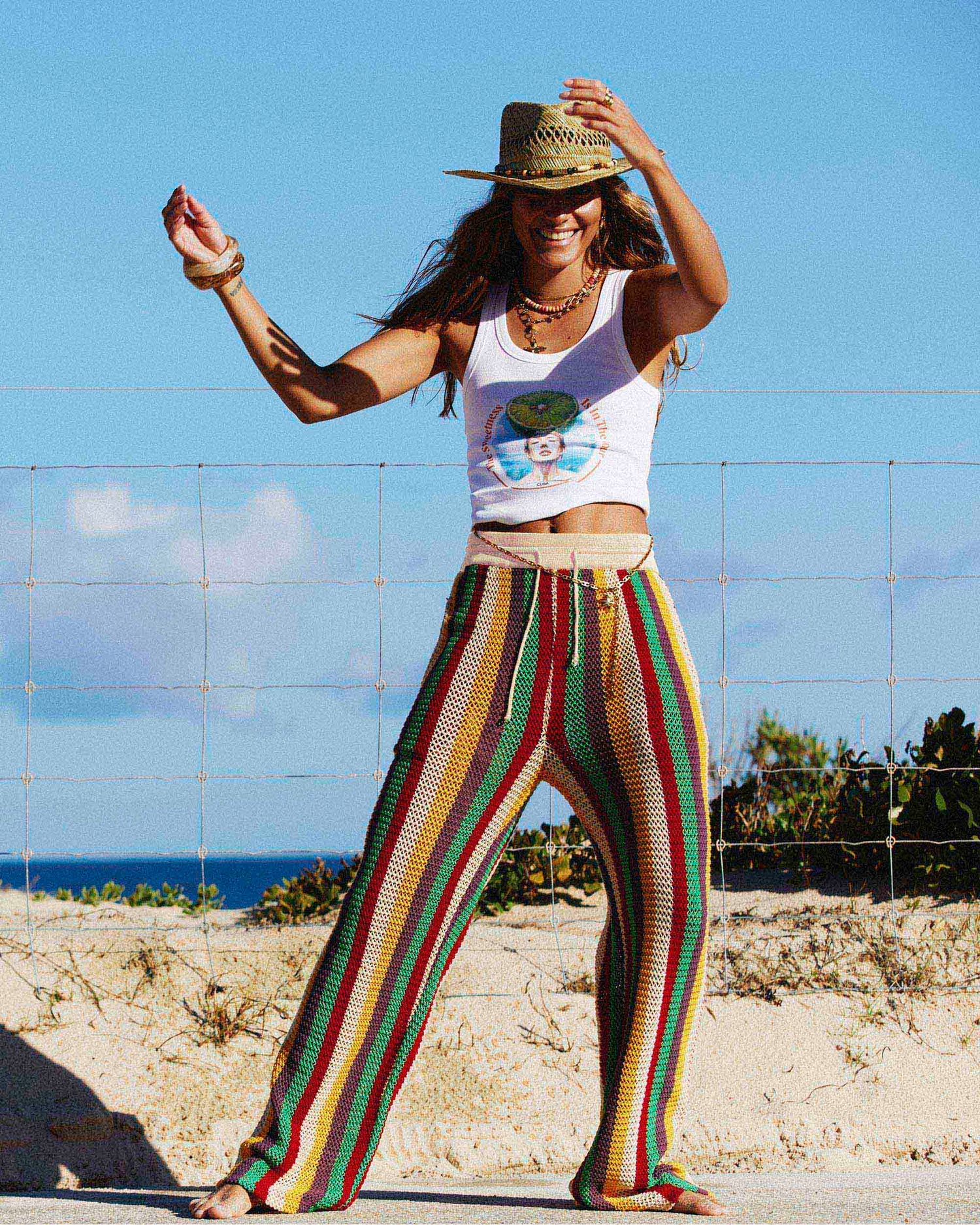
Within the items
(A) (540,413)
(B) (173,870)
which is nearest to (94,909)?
(A) (540,413)

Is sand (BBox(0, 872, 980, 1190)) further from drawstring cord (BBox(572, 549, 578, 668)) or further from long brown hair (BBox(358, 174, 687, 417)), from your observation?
long brown hair (BBox(358, 174, 687, 417))

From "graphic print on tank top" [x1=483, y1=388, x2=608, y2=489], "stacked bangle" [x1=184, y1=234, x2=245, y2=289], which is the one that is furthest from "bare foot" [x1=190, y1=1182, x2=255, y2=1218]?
"stacked bangle" [x1=184, y1=234, x2=245, y2=289]

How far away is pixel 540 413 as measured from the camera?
8.63ft

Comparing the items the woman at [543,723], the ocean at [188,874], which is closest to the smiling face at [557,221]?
the woman at [543,723]

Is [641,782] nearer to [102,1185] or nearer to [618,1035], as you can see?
[618,1035]

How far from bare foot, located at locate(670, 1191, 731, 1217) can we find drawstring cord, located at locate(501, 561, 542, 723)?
0.98 metres

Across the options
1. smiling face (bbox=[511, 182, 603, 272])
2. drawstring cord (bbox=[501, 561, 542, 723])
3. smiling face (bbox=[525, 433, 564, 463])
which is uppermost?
smiling face (bbox=[511, 182, 603, 272])

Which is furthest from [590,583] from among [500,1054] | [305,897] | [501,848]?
[305,897]

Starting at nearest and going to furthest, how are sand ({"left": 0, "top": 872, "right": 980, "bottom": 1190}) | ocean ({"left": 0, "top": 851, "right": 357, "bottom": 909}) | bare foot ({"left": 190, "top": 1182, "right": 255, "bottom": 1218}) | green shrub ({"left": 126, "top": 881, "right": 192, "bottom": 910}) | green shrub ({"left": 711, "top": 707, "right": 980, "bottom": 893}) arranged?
bare foot ({"left": 190, "top": 1182, "right": 255, "bottom": 1218}), sand ({"left": 0, "top": 872, "right": 980, "bottom": 1190}), green shrub ({"left": 711, "top": 707, "right": 980, "bottom": 893}), green shrub ({"left": 126, "top": 881, "right": 192, "bottom": 910}), ocean ({"left": 0, "top": 851, "right": 357, "bottom": 909})

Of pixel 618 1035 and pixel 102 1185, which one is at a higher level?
pixel 618 1035

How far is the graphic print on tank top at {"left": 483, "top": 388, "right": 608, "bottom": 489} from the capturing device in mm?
2611

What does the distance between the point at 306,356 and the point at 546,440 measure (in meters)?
0.51

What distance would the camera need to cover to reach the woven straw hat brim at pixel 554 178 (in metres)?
2.57

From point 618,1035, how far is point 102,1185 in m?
1.69
